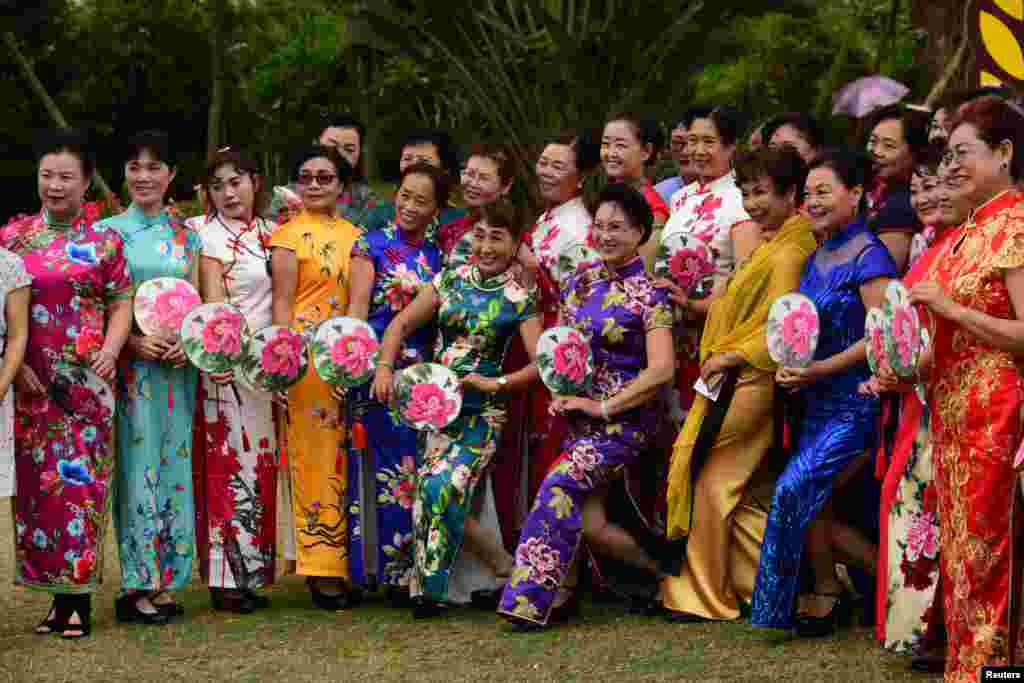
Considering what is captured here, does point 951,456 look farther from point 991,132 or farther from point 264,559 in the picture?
point 264,559

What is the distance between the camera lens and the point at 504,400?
20.0ft

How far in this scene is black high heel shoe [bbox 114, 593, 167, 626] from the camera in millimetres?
6047

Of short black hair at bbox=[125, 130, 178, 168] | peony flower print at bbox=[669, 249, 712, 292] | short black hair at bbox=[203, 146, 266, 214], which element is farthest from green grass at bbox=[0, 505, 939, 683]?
short black hair at bbox=[125, 130, 178, 168]

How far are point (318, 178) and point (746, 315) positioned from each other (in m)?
1.88

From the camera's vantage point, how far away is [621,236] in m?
5.87

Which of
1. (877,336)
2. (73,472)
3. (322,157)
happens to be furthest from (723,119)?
(73,472)

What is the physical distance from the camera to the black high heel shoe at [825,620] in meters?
5.52

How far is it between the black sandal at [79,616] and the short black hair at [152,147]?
1.73m

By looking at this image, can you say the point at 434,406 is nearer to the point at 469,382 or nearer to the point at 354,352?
the point at 469,382

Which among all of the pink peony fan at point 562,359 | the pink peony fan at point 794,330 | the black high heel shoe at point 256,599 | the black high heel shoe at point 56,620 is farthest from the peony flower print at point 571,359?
the black high heel shoe at point 56,620

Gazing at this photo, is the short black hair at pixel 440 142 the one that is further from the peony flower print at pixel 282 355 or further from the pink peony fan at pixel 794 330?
the pink peony fan at pixel 794 330

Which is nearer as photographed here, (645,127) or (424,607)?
(424,607)

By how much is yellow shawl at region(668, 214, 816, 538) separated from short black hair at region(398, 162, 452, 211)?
4.14ft

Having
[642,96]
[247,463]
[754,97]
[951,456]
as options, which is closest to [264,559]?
[247,463]
